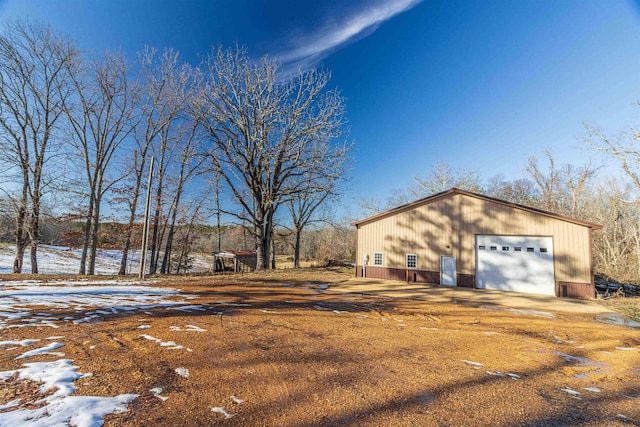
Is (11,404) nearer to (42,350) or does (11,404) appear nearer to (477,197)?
(42,350)

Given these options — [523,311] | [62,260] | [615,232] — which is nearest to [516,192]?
[615,232]

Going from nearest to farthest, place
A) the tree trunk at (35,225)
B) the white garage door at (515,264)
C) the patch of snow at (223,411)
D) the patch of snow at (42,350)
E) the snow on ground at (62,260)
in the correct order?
1. the patch of snow at (223,411)
2. the patch of snow at (42,350)
3. the white garage door at (515,264)
4. the tree trunk at (35,225)
5. the snow on ground at (62,260)

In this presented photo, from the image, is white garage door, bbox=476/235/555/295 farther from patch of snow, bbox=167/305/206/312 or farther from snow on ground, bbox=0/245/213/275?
snow on ground, bbox=0/245/213/275

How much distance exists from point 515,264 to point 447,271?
2.79 m

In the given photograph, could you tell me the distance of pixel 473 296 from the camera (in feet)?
34.1

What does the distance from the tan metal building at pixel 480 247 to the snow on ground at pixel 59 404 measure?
13.1 metres

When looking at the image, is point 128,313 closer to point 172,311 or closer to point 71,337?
point 172,311

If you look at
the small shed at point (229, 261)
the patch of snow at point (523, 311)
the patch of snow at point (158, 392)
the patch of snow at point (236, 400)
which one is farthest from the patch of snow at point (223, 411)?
the small shed at point (229, 261)

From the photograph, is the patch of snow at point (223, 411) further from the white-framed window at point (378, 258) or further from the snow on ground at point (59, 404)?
the white-framed window at point (378, 258)

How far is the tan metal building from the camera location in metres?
10.7

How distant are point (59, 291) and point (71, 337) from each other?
16.8ft

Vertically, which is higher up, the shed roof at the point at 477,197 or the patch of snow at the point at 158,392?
the shed roof at the point at 477,197

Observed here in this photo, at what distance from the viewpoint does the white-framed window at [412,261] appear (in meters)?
13.6

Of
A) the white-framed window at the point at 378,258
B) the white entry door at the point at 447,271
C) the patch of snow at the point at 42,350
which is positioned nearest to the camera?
the patch of snow at the point at 42,350
